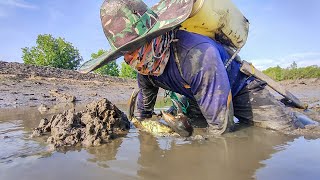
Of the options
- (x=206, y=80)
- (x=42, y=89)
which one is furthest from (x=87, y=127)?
(x=42, y=89)

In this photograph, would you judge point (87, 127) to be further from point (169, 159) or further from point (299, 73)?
point (299, 73)

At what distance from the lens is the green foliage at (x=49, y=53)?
107 ft

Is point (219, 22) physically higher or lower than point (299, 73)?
lower

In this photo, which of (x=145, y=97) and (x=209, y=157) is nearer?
(x=209, y=157)

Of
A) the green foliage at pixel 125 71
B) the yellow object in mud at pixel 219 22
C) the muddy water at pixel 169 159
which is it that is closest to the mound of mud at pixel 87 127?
the muddy water at pixel 169 159

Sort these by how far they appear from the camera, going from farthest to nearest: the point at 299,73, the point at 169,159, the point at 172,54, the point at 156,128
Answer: the point at 299,73 < the point at 156,128 < the point at 172,54 < the point at 169,159

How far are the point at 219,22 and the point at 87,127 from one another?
62.4 inches

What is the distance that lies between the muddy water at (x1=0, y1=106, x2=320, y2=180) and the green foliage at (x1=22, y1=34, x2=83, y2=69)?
31.7 metres

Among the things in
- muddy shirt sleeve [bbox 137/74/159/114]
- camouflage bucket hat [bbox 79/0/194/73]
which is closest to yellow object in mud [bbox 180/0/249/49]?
camouflage bucket hat [bbox 79/0/194/73]

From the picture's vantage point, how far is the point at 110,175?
69.1 inches

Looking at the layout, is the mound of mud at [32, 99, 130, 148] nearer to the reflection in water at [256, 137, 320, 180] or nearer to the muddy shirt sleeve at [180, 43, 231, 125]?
the muddy shirt sleeve at [180, 43, 231, 125]

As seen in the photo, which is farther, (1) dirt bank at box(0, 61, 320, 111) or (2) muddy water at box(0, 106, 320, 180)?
(1) dirt bank at box(0, 61, 320, 111)

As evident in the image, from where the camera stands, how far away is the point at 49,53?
32.8m

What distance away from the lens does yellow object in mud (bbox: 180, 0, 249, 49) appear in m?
2.91
